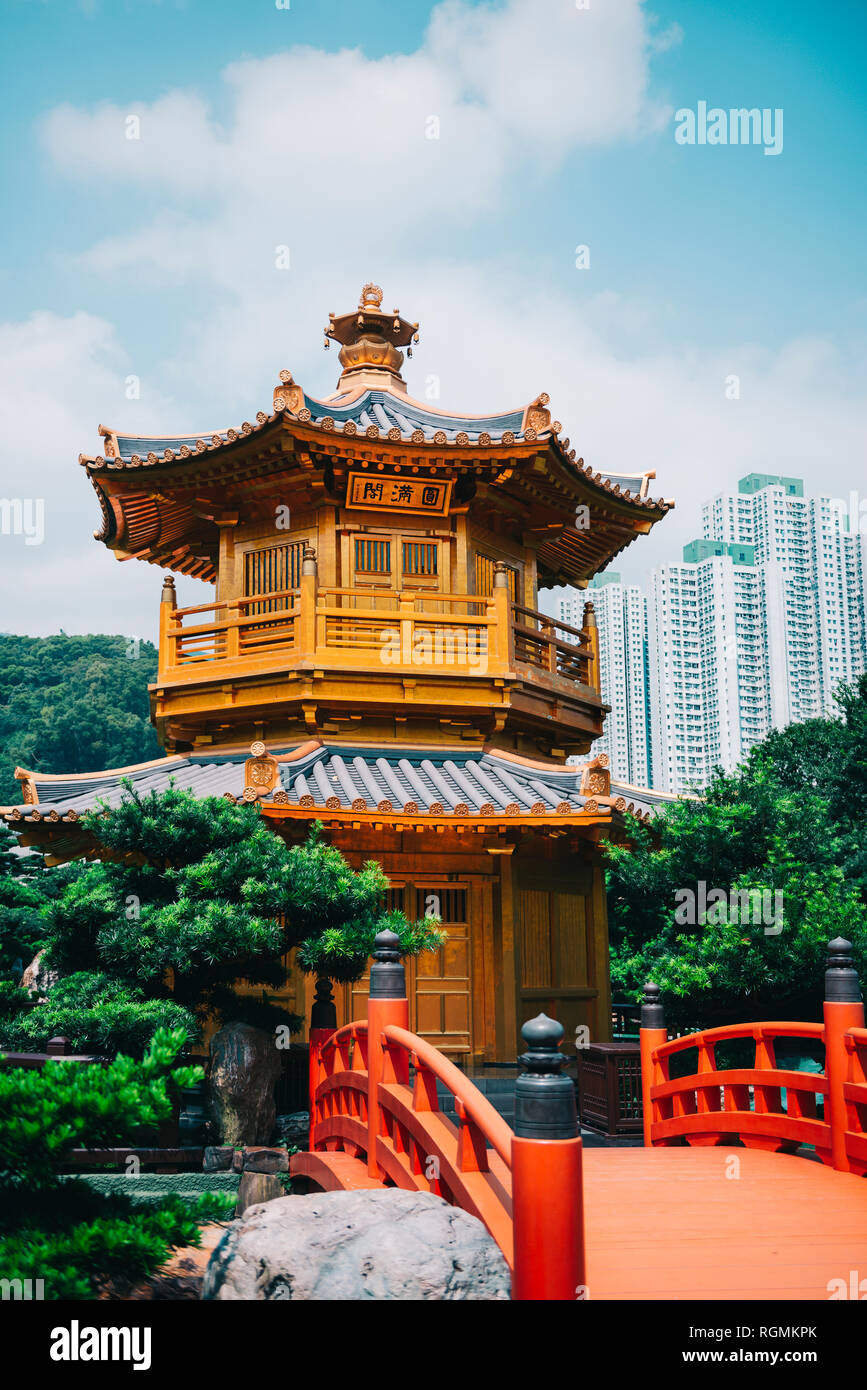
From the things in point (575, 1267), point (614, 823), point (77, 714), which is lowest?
point (575, 1267)

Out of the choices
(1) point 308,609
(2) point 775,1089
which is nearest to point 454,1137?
(2) point 775,1089

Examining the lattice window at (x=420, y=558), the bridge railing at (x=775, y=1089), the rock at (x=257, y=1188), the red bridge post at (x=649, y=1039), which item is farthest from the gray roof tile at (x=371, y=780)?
the rock at (x=257, y=1188)

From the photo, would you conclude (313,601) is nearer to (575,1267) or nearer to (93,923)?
(93,923)

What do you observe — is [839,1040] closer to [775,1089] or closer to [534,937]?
[775,1089]

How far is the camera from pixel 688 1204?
6707 mm

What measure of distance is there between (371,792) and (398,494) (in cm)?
427

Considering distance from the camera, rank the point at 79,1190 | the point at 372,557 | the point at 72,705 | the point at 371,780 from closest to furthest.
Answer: the point at 79,1190 → the point at 371,780 → the point at 372,557 → the point at 72,705

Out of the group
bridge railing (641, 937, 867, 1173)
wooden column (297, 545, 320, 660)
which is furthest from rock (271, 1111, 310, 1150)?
wooden column (297, 545, 320, 660)

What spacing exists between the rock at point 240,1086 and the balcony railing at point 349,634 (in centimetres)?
476

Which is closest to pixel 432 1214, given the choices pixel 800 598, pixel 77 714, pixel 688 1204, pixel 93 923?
pixel 688 1204

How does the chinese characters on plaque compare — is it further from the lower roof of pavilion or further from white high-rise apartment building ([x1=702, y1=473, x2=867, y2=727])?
white high-rise apartment building ([x1=702, y1=473, x2=867, y2=727])

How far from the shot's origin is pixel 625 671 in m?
67.1

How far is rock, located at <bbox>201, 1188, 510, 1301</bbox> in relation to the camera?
15.8 feet
